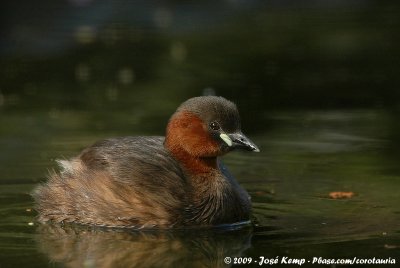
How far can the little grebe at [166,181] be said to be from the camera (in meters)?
9.80

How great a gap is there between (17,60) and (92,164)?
933 centimetres

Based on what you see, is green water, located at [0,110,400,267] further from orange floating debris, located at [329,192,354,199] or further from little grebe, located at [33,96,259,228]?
little grebe, located at [33,96,259,228]

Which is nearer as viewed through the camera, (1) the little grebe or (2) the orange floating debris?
(1) the little grebe

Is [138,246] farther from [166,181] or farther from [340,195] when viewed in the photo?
[340,195]

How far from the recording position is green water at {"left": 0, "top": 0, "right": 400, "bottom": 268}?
930 centimetres

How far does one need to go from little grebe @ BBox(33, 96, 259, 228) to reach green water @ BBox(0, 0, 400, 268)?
19cm

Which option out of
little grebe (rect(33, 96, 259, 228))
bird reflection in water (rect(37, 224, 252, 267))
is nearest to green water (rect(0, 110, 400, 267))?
bird reflection in water (rect(37, 224, 252, 267))

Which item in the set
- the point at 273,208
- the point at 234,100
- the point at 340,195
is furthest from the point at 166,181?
the point at 234,100

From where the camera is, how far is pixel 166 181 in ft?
32.3

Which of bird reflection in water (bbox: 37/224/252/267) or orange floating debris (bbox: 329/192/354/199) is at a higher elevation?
orange floating debris (bbox: 329/192/354/199)

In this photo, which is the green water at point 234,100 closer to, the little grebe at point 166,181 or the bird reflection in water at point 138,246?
the bird reflection in water at point 138,246

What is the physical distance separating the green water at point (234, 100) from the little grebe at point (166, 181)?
191mm

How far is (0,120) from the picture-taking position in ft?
48.1

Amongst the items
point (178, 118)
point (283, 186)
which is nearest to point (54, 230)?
point (178, 118)
